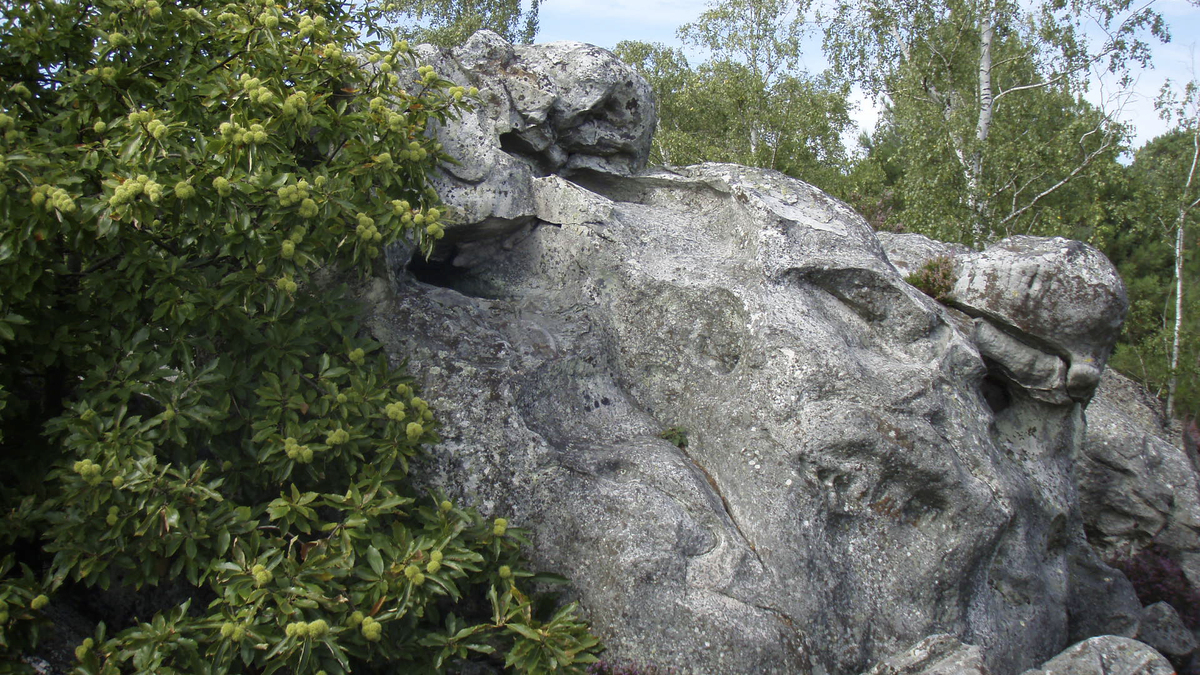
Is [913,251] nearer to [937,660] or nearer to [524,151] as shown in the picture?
[524,151]

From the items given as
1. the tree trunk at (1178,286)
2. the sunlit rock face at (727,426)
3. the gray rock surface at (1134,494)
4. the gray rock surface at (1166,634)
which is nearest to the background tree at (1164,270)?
the tree trunk at (1178,286)

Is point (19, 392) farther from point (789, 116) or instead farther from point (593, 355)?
point (789, 116)

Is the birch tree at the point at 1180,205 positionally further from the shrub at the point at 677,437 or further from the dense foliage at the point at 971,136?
the shrub at the point at 677,437

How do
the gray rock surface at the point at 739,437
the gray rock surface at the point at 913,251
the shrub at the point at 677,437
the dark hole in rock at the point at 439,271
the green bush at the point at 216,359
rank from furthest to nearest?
the gray rock surface at the point at 913,251
the dark hole in rock at the point at 439,271
the shrub at the point at 677,437
the gray rock surface at the point at 739,437
the green bush at the point at 216,359

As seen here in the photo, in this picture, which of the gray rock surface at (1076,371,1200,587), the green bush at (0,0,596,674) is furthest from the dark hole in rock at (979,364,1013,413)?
the green bush at (0,0,596,674)

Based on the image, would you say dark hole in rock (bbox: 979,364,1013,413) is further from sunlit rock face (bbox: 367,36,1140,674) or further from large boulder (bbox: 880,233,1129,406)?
sunlit rock face (bbox: 367,36,1140,674)

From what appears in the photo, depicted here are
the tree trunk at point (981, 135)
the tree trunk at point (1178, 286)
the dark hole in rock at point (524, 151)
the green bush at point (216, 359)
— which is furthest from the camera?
the tree trunk at point (981, 135)

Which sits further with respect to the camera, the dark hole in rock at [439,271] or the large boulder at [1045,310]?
the large boulder at [1045,310]

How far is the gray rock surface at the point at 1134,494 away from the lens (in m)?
13.1

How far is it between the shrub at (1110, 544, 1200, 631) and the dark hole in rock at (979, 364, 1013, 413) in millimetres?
3987

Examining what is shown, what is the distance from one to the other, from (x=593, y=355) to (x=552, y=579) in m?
2.36

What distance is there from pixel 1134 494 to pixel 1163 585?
1355 millimetres

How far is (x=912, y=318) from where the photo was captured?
874 centimetres

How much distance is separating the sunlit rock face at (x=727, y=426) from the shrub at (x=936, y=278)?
155 centimetres
